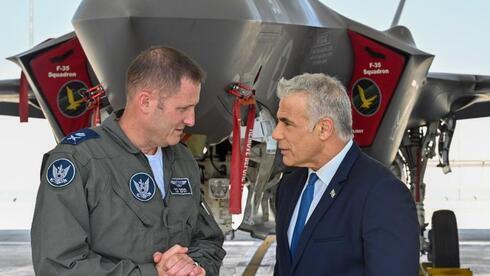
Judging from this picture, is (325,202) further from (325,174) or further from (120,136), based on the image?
(120,136)

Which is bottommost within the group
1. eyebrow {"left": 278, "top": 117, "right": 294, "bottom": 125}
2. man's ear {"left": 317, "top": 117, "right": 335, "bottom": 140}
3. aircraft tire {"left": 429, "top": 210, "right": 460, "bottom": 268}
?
aircraft tire {"left": 429, "top": 210, "right": 460, "bottom": 268}

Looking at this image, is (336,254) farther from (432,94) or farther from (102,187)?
(432,94)

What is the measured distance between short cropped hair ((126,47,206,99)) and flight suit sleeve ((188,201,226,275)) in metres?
0.40

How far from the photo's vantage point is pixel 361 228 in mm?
1941

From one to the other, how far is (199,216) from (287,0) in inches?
91.0

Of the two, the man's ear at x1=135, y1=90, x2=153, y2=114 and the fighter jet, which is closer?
the man's ear at x1=135, y1=90, x2=153, y2=114

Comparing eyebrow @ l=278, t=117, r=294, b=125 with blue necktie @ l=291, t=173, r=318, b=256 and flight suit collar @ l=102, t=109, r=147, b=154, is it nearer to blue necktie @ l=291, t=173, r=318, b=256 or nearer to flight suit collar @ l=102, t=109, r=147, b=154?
blue necktie @ l=291, t=173, r=318, b=256

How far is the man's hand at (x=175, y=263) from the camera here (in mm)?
→ 1839

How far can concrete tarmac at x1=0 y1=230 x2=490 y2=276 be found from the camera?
354 inches

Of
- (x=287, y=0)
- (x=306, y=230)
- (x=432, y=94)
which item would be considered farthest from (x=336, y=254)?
(x=432, y=94)

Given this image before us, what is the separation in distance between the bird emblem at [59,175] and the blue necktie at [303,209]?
64cm

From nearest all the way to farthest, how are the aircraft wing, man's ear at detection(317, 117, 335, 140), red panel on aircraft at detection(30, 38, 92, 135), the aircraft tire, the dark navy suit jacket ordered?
1. the dark navy suit jacket
2. man's ear at detection(317, 117, 335, 140)
3. red panel on aircraft at detection(30, 38, 92, 135)
4. the aircraft wing
5. the aircraft tire

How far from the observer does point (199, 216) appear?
218 cm

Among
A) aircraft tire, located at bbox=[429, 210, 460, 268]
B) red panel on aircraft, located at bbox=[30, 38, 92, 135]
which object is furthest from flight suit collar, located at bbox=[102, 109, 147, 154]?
aircraft tire, located at bbox=[429, 210, 460, 268]
